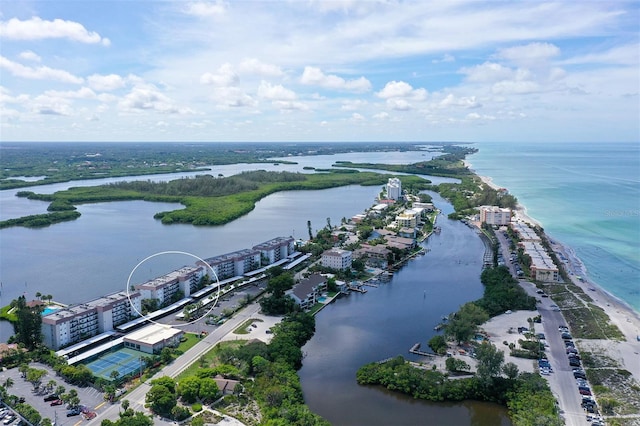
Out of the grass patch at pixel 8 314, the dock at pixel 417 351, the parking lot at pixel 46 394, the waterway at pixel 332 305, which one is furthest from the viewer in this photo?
the grass patch at pixel 8 314

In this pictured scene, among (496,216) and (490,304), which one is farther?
(496,216)

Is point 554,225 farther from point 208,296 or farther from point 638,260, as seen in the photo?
point 208,296

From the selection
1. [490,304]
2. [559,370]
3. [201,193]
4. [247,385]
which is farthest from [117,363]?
[201,193]

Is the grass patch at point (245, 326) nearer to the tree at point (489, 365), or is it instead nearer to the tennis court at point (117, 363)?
the tennis court at point (117, 363)

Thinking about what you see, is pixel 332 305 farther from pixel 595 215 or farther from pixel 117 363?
pixel 595 215

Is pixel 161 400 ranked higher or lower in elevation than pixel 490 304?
higher

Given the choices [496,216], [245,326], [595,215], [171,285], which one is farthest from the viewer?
[595,215]

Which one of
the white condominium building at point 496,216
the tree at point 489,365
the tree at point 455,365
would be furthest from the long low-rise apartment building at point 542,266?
the tree at point 489,365
